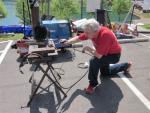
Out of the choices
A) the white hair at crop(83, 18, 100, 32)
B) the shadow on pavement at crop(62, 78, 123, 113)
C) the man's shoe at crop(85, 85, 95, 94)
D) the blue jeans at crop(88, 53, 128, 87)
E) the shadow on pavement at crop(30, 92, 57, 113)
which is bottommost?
the shadow on pavement at crop(30, 92, 57, 113)

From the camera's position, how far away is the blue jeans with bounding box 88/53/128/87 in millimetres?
6176

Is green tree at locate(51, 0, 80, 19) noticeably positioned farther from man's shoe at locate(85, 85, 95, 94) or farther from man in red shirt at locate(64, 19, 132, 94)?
man's shoe at locate(85, 85, 95, 94)

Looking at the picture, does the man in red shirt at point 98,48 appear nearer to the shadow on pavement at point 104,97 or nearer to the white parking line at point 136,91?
the shadow on pavement at point 104,97

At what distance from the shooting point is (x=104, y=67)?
268 inches

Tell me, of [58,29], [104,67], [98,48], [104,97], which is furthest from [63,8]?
[104,97]

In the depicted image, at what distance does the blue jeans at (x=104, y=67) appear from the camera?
6176 mm

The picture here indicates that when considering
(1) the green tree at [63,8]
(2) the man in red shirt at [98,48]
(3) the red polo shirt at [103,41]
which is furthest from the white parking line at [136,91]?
(1) the green tree at [63,8]

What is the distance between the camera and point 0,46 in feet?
33.0

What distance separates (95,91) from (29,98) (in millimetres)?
1389

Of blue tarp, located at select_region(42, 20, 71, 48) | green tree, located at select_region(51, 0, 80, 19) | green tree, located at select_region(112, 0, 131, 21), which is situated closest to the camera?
blue tarp, located at select_region(42, 20, 71, 48)

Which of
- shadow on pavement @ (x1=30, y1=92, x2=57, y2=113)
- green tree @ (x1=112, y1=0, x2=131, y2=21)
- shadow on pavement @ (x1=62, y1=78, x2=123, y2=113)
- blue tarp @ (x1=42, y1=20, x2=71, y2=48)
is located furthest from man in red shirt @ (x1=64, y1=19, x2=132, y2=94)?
green tree @ (x1=112, y1=0, x2=131, y2=21)

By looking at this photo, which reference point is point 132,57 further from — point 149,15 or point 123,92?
point 149,15

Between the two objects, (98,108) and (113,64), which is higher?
(113,64)

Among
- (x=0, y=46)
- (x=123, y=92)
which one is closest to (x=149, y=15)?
(x=0, y=46)
